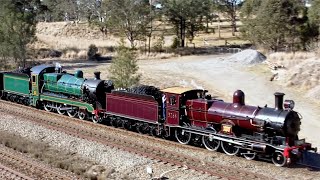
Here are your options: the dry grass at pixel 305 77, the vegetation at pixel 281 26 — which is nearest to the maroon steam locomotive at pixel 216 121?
the dry grass at pixel 305 77

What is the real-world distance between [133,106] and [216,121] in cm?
541

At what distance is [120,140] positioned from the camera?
838 inches

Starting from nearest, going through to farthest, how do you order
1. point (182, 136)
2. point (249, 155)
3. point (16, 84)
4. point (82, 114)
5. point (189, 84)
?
1. point (249, 155)
2. point (182, 136)
3. point (82, 114)
4. point (16, 84)
5. point (189, 84)

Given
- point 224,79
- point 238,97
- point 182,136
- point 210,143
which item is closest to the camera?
point 238,97

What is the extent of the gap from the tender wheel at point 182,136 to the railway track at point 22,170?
6.29 metres

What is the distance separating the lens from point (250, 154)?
1822cm

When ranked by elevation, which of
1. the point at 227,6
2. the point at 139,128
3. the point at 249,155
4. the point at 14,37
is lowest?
the point at 249,155

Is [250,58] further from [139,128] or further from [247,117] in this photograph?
[247,117]

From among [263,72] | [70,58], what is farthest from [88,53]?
[263,72]

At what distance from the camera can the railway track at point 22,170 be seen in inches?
643

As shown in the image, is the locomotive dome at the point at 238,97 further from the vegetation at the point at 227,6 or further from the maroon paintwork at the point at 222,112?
the vegetation at the point at 227,6

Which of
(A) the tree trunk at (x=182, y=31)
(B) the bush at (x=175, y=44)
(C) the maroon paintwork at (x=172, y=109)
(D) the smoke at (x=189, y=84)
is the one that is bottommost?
(D) the smoke at (x=189, y=84)

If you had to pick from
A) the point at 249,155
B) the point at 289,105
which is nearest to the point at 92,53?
the point at 249,155

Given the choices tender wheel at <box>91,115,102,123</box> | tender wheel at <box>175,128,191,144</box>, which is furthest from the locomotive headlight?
→ tender wheel at <box>91,115,102,123</box>
